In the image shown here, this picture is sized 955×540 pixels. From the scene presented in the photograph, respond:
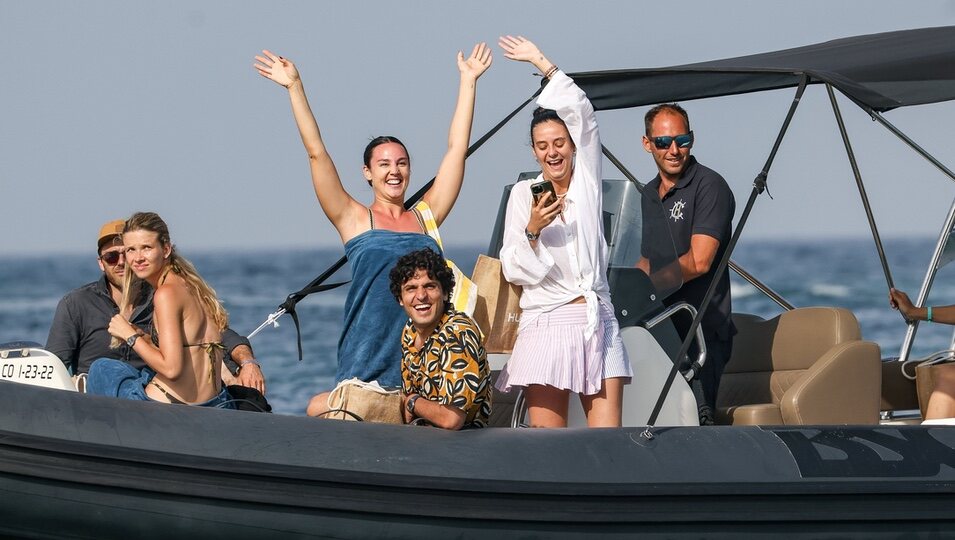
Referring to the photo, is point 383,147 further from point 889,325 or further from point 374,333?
point 889,325

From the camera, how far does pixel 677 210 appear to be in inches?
228

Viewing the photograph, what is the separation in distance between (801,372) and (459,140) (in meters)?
1.72

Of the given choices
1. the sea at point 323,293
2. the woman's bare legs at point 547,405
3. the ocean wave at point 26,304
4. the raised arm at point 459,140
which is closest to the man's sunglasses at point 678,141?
the raised arm at point 459,140

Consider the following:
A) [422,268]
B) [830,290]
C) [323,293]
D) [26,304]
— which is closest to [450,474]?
[422,268]

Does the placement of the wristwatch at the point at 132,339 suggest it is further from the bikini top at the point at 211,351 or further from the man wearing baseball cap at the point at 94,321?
the man wearing baseball cap at the point at 94,321

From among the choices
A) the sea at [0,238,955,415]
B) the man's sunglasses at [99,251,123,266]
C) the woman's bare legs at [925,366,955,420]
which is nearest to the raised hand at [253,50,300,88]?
the man's sunglasses at [99,251,123,266]

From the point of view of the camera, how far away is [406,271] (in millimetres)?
4785

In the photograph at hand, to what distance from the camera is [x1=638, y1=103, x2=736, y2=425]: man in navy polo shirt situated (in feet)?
18.7

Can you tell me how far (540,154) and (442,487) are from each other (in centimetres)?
115

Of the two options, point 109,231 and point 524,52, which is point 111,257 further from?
point 524,52

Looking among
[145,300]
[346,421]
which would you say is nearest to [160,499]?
[346,421]

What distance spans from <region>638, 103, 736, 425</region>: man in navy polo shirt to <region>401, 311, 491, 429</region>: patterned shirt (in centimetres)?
121

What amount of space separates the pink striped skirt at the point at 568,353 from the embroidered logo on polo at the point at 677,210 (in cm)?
87

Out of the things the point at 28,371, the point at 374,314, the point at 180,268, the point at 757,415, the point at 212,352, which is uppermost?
the point at 180,268
